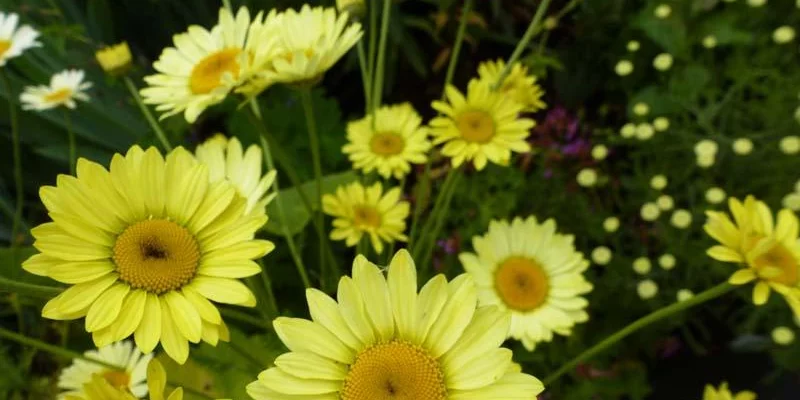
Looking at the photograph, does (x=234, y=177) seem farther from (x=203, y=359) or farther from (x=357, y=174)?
(x=357, y=174)

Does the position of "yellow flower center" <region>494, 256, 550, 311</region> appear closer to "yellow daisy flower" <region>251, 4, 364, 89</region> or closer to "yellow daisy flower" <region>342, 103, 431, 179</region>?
"yellow daisy flower" <region>342, 103, 431, 179</region>

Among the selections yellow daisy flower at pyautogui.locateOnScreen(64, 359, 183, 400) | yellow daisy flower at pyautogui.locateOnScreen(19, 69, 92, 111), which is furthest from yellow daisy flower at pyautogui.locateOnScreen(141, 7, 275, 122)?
yellow daisy flower at pyautogui.locateOnScreen(19, 69, 92, 111)

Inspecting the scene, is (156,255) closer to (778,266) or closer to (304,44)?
(304,44)

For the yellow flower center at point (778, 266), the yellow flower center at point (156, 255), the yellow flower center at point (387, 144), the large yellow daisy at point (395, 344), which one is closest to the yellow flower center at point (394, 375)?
the large yellow daisy at point (395, 344)

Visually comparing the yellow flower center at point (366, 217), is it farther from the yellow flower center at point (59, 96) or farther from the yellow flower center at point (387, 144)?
the yellow flower center at point (59, 96)

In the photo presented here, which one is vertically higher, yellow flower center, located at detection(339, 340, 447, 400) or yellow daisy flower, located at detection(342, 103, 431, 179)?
yellow daisy flower, located at detection(342, 103, 431, 179)

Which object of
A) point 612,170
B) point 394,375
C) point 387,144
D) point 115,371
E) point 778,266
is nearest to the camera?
point 394,375

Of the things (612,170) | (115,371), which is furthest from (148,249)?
(612,170)
